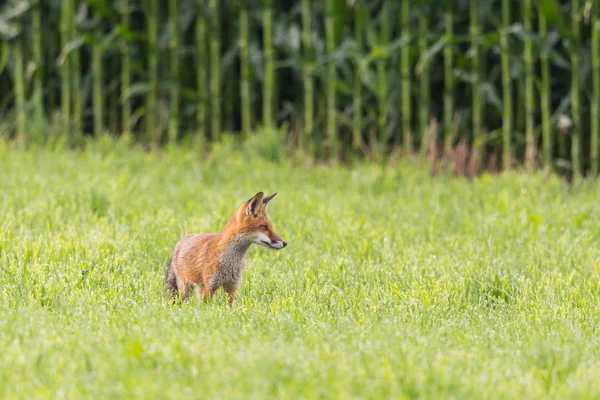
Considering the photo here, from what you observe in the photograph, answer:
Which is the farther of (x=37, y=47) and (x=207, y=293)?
(x=37, y=47)

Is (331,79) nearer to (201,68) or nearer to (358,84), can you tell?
(358,84)

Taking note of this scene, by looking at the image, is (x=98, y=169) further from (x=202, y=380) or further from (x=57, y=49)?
(x=202, y=380)

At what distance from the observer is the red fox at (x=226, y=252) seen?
5.10 metres

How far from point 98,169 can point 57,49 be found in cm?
434

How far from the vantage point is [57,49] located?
1393cm

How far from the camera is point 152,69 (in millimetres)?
13031

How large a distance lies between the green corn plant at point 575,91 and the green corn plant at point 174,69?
5.00 meters

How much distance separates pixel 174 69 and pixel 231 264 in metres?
8.30

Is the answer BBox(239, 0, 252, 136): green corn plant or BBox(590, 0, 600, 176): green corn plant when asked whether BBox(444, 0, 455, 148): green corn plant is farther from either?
BBox(239, 0, 252, 136): green corn plant

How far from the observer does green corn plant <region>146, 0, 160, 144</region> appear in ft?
42.5

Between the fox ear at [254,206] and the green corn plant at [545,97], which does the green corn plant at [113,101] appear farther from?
the fox ear at [254,206]

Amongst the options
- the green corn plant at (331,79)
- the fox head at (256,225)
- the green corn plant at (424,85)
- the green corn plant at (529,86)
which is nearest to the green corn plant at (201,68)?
the green corn plant at (331,79)

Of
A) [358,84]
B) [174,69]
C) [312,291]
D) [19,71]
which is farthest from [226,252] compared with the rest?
[19,71]

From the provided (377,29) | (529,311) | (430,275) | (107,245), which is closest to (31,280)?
(107,245)
